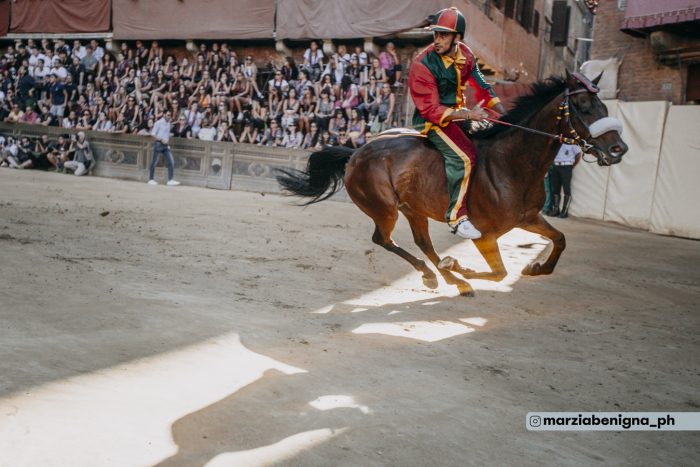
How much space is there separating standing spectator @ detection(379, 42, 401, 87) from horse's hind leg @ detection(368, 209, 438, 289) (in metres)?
11.8

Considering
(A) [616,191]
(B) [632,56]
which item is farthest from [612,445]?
(B) [632,56]

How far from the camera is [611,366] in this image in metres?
4.81

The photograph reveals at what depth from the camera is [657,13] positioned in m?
16.2

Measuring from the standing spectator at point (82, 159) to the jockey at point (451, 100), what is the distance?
55.8 feet

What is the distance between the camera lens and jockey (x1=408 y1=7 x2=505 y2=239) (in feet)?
21.3

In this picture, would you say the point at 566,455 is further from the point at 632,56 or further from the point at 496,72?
the point at 496,72

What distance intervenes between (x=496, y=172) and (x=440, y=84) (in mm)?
1114

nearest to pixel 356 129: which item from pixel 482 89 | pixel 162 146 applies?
pixel 162 146

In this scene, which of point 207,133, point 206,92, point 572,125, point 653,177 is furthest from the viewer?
point 206,92

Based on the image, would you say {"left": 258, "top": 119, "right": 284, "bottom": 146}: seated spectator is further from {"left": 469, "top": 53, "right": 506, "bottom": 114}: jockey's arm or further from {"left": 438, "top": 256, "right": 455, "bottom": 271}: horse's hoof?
{"left": 438, "top": 256, "right": 455, "bottom": 271}: horse's hoof

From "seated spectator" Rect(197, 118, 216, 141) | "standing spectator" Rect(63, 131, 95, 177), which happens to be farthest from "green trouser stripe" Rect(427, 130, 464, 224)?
"standing spectator" Rect(63, 131, 95, 177)

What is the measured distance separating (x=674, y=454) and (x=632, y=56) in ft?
54.0

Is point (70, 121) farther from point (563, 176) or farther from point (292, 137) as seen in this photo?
point (563, 176)

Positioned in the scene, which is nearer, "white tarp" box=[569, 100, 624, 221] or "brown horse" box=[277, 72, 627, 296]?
"brown horse" box=[277, 72, 627, 296]
